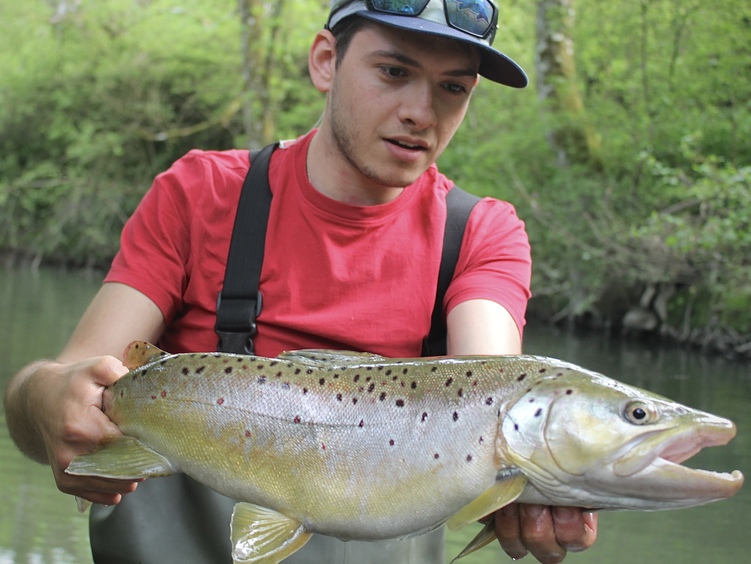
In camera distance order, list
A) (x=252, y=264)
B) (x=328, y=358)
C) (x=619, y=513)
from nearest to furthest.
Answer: (x=328, y=358)
(x=252, y=264)
(x=619, y=513)

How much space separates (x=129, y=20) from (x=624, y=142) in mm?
17243

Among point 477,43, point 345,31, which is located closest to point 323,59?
point 345,31

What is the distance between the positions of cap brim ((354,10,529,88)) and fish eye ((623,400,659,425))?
52.2 inches

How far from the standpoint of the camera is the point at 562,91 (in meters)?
16.4

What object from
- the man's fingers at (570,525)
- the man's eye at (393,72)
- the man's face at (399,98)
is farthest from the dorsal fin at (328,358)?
the man's eye at (393,72)

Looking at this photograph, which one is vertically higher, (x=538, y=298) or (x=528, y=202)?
(x=528, y=202)

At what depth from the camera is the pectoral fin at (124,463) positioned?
7.46 ft

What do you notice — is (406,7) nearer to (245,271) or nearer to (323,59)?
(323,59)

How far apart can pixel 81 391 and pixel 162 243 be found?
2.26 ft

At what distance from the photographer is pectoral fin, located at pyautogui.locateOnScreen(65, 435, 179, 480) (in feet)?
7.46

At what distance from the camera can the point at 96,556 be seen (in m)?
2.81

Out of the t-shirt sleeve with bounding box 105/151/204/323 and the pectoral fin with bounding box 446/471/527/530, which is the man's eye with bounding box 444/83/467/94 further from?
the pectoral fin with bounding box 446/471/527/530

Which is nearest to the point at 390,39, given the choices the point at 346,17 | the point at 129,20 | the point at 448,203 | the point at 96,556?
the point at 346,17

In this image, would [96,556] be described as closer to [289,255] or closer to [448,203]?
[289,255]
